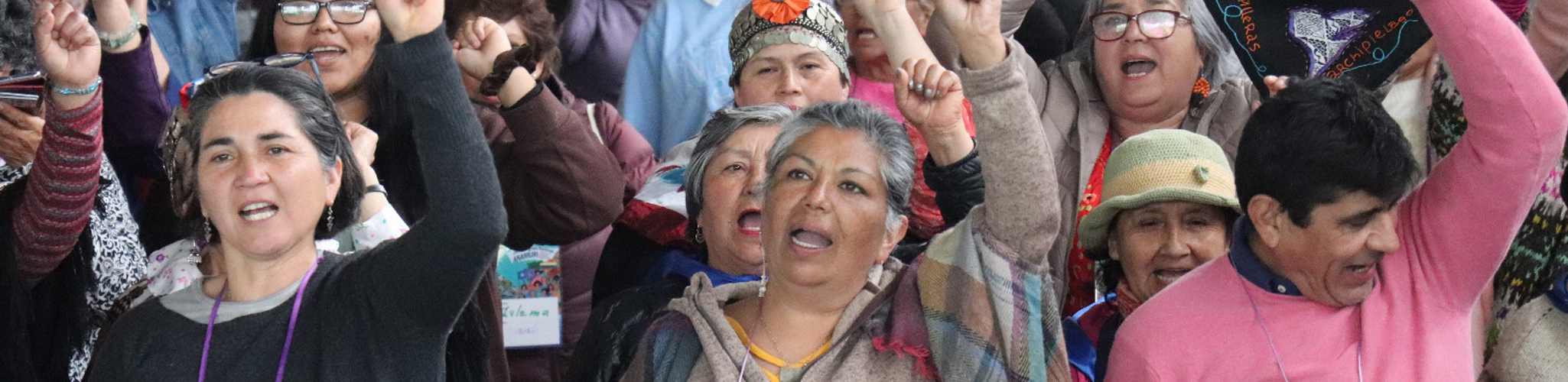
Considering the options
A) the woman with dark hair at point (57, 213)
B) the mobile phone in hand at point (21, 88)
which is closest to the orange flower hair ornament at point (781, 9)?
the woman with dark hair at point (57, 213)

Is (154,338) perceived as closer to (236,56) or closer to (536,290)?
(536,290)

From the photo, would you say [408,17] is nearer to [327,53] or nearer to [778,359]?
[778,359]

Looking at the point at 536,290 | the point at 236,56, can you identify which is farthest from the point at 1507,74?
the point at 236,56

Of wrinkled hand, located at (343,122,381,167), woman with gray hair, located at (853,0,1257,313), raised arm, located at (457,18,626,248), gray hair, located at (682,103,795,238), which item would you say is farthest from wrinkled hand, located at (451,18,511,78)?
woman with gray hair, located at (853,0,1257,313)

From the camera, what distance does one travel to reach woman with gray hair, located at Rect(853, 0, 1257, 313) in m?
3.82

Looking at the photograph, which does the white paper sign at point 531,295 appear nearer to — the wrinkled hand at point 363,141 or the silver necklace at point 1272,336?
the wrinkled hand at point 363,141

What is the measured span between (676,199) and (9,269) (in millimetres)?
1336

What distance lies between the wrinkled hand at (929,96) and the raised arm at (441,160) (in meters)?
0.63

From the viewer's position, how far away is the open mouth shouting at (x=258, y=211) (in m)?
2.74

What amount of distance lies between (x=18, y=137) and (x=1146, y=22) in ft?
7.96

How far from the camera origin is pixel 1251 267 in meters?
2.84

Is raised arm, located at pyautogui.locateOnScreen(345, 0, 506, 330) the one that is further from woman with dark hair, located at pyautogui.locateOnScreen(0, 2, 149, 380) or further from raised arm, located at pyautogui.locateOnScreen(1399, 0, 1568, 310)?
raised arm, located at pyautogui.locateOnScreen(1399, 0, 1568, 310)

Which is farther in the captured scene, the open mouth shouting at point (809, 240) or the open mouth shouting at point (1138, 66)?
the open mouth shouting at point (1138, 66)

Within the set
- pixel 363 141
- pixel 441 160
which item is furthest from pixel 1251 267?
pixel 363 141
